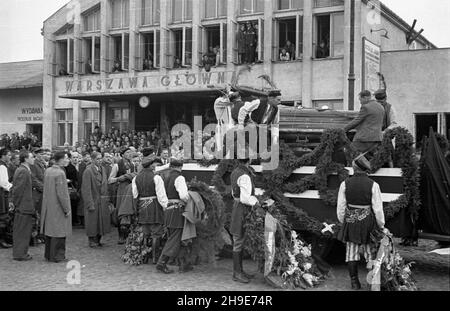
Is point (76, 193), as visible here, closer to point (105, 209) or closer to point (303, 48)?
point (105, 209)

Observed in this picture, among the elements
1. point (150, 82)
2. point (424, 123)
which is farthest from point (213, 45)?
point (424, 123)

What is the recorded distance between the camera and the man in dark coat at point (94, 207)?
10500mm

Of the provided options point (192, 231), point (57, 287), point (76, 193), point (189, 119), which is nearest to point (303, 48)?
point (189, 119)

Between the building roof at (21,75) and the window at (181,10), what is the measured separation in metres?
9.98

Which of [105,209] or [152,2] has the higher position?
[152,2]

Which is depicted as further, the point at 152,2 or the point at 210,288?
the point at 152,2

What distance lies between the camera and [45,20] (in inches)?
1219

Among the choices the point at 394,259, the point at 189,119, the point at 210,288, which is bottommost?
the point at 210,288

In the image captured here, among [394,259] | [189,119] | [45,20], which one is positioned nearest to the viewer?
[394,259]

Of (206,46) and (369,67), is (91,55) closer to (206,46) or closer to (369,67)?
(206,46)

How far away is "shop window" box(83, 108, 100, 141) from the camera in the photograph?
2981 centimetres

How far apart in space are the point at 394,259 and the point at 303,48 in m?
17.7

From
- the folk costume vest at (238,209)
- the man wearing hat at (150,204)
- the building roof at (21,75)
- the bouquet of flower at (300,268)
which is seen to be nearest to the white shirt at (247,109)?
the folk costume vest at (238,209)

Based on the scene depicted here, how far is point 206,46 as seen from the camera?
2633 centimetres
